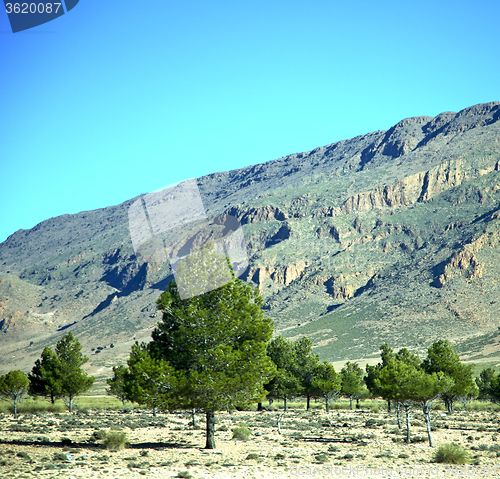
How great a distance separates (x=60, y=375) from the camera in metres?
47.4

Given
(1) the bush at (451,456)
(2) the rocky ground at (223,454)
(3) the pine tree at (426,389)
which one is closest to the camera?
(2) the rocky ground at (223,454)

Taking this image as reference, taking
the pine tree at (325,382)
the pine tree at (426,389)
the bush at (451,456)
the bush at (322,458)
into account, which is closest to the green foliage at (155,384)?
the bush at (322,458)

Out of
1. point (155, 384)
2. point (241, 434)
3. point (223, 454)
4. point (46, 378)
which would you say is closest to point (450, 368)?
point (241, 434)

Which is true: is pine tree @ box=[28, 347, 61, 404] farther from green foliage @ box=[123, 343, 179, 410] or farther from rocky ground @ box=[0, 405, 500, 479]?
green foliage @ box=[123, 343, 179, 410]

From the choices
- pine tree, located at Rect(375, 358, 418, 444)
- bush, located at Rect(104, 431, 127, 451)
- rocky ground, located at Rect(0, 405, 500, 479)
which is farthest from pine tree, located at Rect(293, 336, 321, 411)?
A: bush, located at Rect(104, 431, 127, 451)

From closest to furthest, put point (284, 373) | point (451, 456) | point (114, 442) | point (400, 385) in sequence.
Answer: point (451, 456)
point (114, 442)
point (400, 385)
point (284, 373)

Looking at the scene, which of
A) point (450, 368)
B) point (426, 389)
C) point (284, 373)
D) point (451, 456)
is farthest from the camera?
point (284, 373)

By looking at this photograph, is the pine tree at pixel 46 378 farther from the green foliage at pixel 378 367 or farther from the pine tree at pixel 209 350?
the green foliage at pixel 378 367

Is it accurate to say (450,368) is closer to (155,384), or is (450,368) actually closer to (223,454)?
(223,454)

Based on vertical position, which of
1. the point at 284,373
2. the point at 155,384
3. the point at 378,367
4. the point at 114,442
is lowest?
the point at 378,367

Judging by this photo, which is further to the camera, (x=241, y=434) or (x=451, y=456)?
(x=241, y=434)

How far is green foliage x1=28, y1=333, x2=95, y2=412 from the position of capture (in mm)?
47250

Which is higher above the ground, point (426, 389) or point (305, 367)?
point (426, 389)

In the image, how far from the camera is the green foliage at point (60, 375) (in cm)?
4725
